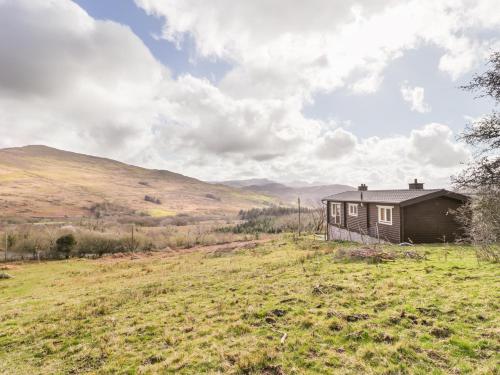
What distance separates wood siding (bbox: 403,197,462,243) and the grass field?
9902 mm

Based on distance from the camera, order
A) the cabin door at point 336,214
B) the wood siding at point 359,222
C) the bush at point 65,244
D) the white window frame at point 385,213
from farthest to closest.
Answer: the bush at point 65,244 → the cabin door at point 336,214 → the wood siding at point 359,222 → the white window frame at point 385,213

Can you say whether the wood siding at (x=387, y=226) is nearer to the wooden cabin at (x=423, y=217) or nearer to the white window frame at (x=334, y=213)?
the wooden cabin at (x=423, y=217)

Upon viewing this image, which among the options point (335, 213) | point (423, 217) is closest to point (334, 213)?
point (335, 213)

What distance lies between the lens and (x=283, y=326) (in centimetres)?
824

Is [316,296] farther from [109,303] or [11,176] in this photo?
[11,176]

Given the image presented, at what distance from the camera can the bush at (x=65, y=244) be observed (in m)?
39.6

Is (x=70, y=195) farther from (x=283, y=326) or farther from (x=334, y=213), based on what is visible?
(x=283, y=326)

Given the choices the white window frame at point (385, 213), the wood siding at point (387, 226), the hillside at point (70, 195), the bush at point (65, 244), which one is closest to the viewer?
the wood siding at point (387, 226)

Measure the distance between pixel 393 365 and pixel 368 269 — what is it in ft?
28.9

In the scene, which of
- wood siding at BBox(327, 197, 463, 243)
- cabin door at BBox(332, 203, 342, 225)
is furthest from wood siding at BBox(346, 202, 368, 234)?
wood siding at BBox(327, 197, 463, 243)

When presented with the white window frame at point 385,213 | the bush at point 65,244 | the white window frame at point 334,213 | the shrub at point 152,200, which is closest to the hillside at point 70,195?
the shrub at point 152,200

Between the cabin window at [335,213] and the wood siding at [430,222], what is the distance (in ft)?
42.6

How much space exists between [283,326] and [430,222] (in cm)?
2148

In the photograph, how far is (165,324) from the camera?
9492mm
